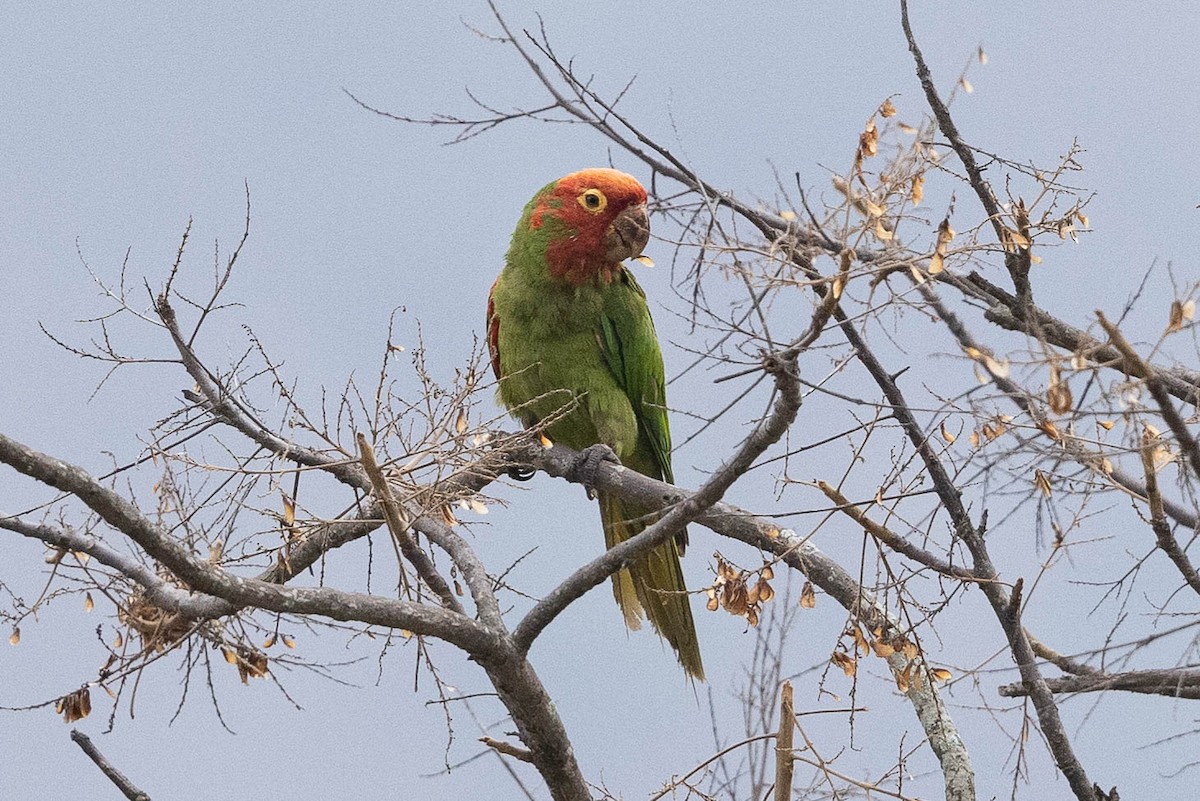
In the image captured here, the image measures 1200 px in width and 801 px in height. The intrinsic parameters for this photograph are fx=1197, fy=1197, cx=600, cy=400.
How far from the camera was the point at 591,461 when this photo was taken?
5.97 metres

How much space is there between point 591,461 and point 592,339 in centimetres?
71

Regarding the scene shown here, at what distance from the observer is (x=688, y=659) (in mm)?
6023

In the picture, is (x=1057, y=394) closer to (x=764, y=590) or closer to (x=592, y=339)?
(x=764, y=590)

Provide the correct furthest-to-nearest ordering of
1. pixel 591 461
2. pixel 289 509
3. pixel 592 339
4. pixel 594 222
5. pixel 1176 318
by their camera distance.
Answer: pixel 592 339
pixel 594 222
pixel 591 461
pixel 289 509
pixel 1176 318

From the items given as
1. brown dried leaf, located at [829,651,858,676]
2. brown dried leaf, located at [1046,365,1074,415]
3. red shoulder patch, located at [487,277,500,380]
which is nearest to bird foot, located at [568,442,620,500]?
red shoulder patch, located at [487,277,500,380]

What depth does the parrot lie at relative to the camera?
618 cm

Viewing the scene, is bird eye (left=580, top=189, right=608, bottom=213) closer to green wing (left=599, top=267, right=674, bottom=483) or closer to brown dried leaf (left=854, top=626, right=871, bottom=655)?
green wing (left=599, top=267, right=674, bottom=483)

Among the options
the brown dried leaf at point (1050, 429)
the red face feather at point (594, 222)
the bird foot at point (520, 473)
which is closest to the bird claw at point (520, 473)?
the bird foot at point (520, 473)

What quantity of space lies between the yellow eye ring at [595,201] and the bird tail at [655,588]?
1.49 metres

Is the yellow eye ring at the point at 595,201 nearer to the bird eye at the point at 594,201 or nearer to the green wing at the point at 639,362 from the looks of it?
the bird eye at the point at 594,201

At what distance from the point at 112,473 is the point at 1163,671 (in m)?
4.24

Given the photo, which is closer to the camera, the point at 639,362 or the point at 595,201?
the point at 595,201

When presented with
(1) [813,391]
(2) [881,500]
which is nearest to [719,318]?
(1) [813,391]

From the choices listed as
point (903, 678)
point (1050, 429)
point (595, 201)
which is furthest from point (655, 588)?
point (1050, 429)
